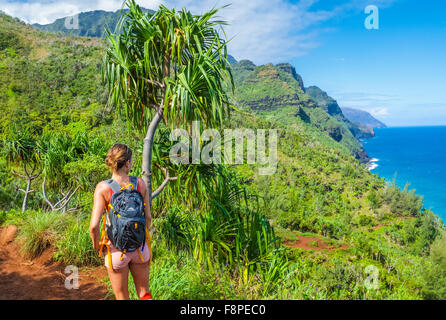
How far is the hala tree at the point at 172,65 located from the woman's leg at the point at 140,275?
0.97m

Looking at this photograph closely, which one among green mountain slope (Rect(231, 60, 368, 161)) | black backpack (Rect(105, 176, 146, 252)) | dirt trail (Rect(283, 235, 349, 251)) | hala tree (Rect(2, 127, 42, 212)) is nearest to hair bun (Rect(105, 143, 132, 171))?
black backpack (Rect(105, 176, 146, 252))

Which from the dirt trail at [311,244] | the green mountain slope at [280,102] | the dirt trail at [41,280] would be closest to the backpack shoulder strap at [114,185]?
the dirt trail at [41,280]

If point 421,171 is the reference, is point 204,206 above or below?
above

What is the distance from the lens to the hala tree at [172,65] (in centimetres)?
264

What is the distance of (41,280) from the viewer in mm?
2945

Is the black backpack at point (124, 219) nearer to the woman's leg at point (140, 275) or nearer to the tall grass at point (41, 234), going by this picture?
the woman's leg at point (140, 275)

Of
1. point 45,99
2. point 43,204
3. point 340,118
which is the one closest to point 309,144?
point 45,99

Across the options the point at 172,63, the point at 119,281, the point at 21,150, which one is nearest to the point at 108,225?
the point at 119,281

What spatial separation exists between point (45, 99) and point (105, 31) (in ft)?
89.1

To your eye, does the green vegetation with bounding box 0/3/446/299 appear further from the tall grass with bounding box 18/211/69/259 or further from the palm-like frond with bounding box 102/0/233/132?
the palm-like frond with bounding box 102/0/233/132

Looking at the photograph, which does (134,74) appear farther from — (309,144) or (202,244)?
(309,144)

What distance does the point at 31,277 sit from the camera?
2.99 metres

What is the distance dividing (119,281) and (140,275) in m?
A: 0.15

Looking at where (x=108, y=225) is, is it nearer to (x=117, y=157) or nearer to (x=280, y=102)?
(x=117, y=157)
